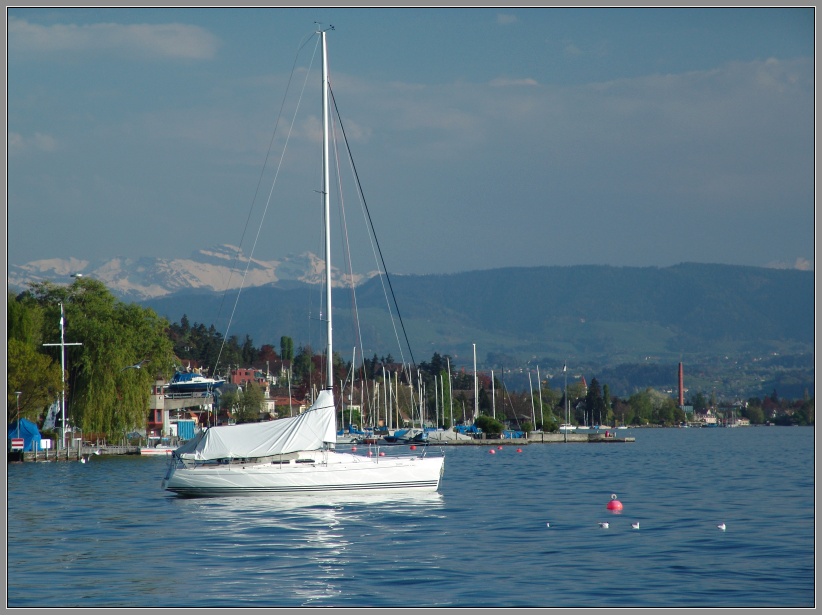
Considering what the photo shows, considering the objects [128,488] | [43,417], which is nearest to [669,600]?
[128,488]

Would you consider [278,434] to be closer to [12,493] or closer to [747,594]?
[12,493]

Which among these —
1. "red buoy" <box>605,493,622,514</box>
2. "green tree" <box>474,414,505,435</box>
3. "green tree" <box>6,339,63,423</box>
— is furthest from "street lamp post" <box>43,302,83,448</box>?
"green tree" <box>474,414,505,435</box>

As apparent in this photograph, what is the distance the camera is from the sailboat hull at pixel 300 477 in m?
39.8

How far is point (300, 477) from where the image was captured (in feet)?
130

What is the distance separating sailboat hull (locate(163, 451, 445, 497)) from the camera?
39.8 meters

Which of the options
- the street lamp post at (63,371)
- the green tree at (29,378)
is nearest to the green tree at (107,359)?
the street lamp post at (63,371)

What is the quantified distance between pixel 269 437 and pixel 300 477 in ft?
6.57

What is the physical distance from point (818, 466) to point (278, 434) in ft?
73.4

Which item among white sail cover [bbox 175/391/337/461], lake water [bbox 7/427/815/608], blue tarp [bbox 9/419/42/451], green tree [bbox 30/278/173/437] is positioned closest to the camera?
lake water [bbox 7/427/815/608]

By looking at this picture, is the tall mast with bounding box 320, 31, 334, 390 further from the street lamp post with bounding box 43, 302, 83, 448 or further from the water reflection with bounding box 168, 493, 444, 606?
the street lamp post with bounding box 43, 302, 83, 448

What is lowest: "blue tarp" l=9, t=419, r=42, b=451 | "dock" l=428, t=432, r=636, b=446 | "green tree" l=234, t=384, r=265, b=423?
"dock" l=428, t=432, r=636, b=446

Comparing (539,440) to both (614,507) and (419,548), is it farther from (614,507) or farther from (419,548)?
(419,548)

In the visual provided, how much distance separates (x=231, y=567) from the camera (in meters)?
26.4

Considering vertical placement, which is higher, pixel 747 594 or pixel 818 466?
pixel 818 466
